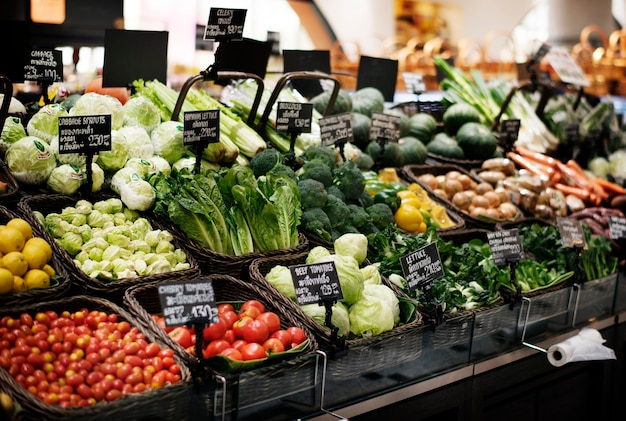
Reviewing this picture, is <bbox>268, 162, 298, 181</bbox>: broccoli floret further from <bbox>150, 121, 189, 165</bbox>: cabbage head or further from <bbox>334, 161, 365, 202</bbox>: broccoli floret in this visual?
<bbox>150, 121, 189, 165</bbox>: cabbage head

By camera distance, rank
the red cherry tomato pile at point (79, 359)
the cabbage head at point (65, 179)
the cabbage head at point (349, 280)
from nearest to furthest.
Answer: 1. the red cherry tomato pile at point (79, 359)
2. the cabbage head at point (349, 280)
3. the cabbage head at point (65, 179)

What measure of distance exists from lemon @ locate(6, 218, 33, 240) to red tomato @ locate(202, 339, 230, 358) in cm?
76

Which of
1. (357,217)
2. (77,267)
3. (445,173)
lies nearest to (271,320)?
(77,267)

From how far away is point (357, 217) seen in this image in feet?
10.5

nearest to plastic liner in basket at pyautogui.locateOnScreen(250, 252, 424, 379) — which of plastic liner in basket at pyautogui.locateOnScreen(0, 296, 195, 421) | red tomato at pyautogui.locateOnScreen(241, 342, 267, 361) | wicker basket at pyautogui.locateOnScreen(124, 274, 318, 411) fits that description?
wicker basket at pyautogui.locateOnScreen(124, 274, 318, 411)

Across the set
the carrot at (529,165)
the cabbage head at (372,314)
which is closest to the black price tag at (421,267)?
the cabbage head at (372,314)

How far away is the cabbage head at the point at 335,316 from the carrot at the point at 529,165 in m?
2.54

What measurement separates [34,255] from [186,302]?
69cm

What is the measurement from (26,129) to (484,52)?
668 centimetres

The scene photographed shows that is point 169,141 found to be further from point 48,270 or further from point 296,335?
point 296,335

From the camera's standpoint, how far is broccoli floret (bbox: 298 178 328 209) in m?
3.05

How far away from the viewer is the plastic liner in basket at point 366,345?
2.30m

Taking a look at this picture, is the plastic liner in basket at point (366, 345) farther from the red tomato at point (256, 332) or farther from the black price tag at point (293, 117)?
the black price tag at point (293, 117)

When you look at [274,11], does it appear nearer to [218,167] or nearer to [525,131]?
[525,131]
